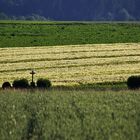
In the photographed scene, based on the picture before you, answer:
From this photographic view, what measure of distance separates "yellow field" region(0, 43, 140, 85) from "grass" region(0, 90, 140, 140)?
63.2 ft

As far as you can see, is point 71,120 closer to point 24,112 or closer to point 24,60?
point 24,112

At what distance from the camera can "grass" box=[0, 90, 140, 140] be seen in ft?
49.2

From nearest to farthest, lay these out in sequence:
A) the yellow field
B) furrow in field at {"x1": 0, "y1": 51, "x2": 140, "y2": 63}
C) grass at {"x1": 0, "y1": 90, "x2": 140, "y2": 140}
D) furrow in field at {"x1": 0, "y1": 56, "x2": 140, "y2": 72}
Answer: grass at {"x1": 0, "y1": 90, "x2": 140, "y2": 140} → the yellow field → furrow in field at {"x1": 0, "y1": 56, "x2": 140, "y2": 72} → furrow in field at {"x1": 0, "y1": 51, "x2": 140, "y2": 63}

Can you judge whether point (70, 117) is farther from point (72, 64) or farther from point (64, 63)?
point (64, 63)

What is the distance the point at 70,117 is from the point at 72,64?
3483cm

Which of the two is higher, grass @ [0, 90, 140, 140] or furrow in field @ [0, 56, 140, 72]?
furrow in field @ [0, 56, 140, 72]

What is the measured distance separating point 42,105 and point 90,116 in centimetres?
259

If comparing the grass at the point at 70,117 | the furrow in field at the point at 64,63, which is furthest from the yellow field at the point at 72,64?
the grass at the point at 70,117

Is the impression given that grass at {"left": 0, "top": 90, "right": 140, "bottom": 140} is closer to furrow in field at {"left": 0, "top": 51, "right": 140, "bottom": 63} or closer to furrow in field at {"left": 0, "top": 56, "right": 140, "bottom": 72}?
furrow in field at {"left": 0, "top": 56, "right": 140, "bottom": 72}

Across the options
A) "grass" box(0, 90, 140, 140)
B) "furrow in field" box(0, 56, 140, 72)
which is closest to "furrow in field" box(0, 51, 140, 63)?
"furrow in field" box(0, 56, 140, 72)

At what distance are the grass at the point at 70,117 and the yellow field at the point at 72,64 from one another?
19.3m

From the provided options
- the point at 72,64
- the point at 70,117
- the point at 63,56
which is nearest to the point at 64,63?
the point at 72,64

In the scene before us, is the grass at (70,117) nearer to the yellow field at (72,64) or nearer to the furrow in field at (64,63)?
the yellow field at (72,64)

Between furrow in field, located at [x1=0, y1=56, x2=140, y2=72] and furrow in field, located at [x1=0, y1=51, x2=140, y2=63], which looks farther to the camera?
furrow in field, located at [x1=0, y1=51, x2=140, y2=63]
